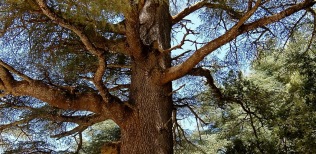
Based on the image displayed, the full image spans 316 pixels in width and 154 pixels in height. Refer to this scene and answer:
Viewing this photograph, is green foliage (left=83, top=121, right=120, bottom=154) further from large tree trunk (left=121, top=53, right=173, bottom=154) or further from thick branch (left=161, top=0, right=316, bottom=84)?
thick branch (left=161, top=0, right=316, bottom=84)

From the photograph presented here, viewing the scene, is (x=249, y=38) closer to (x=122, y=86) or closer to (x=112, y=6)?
(x=122, y=86)

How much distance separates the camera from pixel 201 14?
3.97 meters

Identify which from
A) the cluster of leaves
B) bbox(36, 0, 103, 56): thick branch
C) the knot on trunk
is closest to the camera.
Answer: bbox(36, 0, 103, 56): thick branch

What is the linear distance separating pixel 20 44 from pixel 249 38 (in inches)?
78.6

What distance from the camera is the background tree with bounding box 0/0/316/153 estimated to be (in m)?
2.40

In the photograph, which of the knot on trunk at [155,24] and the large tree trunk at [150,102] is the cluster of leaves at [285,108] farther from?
the large tree trunk at [150,102]

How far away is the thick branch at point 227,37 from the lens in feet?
8.21

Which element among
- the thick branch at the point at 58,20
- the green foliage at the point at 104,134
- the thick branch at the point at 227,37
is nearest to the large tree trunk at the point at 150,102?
the thick branch at the point at 227,37

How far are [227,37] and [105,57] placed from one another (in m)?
0.92

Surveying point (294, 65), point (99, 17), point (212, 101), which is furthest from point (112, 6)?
point (294, 65)

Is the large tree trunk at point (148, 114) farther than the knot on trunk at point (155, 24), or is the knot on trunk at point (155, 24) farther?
the knot on trunk at point (155, 24)

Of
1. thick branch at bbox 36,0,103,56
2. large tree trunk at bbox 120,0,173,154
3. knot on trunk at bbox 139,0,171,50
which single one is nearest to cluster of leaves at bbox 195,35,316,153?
knot on trunk at bbox 139,0,171,50

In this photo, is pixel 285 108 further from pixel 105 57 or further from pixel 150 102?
pixel 105 57

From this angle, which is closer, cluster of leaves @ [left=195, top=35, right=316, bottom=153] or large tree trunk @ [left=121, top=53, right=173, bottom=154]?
large tree trunk @ [left=121, top=53, right=173, bottom=154]
